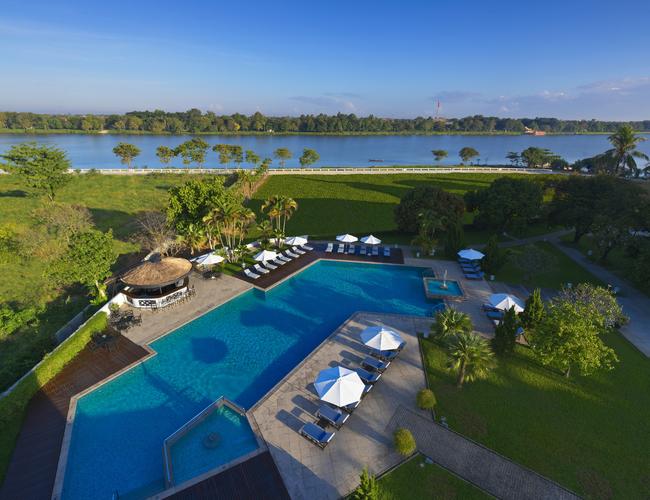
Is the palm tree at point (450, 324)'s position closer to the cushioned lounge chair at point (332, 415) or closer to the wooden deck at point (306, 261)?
the cushioned lounge chair at point (332, 415)

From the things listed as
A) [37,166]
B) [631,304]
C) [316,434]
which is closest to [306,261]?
[316,434]

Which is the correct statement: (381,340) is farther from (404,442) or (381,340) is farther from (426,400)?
(404,442)

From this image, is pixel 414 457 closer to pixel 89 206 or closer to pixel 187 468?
pixel 187 468

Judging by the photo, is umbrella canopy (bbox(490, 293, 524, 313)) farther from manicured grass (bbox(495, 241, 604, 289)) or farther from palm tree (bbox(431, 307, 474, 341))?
manicured grass (bbox(495, 241, 604, 289))

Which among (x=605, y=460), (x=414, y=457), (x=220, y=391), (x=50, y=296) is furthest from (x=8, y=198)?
(x=605, y=460)

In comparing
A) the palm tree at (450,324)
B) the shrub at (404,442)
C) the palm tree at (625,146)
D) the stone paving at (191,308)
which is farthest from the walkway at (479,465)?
the palm tree at (625,146)

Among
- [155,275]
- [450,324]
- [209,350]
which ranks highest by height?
[155,275]
